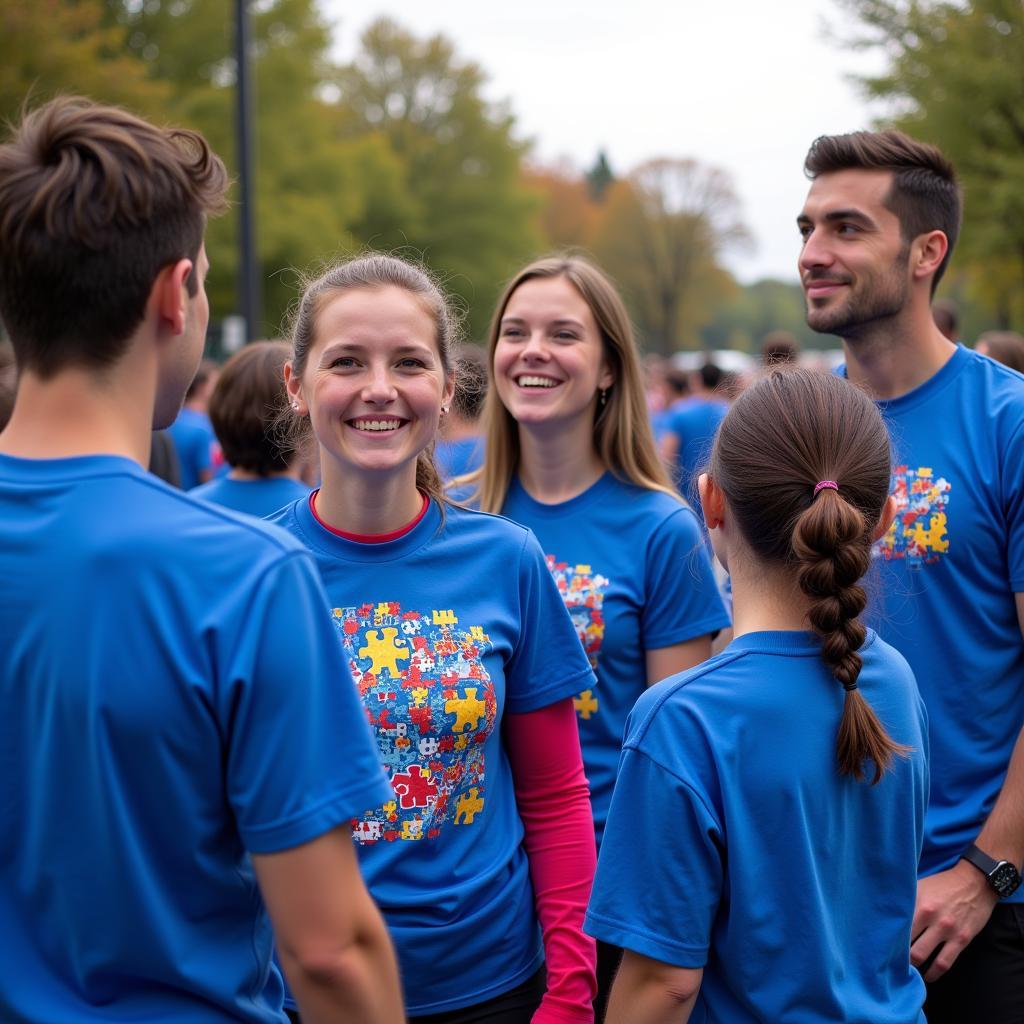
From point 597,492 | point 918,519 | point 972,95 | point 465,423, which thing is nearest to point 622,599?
point 597,492

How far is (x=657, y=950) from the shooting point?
2.15m

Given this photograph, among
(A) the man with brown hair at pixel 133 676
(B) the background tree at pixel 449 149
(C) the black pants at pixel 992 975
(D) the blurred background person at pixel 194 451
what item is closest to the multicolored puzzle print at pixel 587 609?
(C) the black pants at pixel 992 975

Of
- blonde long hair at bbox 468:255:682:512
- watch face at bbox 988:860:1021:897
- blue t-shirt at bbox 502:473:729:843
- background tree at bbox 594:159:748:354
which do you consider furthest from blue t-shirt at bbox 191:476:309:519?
background tree at bbox 594:159:748:354

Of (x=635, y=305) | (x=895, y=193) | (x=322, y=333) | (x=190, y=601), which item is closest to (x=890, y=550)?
(x=895, y=193)

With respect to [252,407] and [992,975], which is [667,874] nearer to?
[992,975]

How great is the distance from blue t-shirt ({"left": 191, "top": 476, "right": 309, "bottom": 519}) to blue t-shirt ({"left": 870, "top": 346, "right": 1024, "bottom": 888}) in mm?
2726

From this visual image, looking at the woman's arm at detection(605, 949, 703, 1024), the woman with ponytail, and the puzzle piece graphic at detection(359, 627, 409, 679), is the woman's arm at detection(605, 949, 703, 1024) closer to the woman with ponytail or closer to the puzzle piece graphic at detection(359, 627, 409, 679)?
the woman with ponytail

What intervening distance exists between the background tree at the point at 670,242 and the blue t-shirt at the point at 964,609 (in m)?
72.6

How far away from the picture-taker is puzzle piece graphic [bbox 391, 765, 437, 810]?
2.56 metres

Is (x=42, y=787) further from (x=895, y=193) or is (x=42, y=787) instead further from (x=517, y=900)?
(x=895, y=193)

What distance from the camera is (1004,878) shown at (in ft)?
10.0

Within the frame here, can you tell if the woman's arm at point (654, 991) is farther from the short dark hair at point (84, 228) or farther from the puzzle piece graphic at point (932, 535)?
the puzzle piece graphic at point (932, 535)

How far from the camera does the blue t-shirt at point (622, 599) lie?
11.4ft

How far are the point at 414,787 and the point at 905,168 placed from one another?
2259 millimetres
